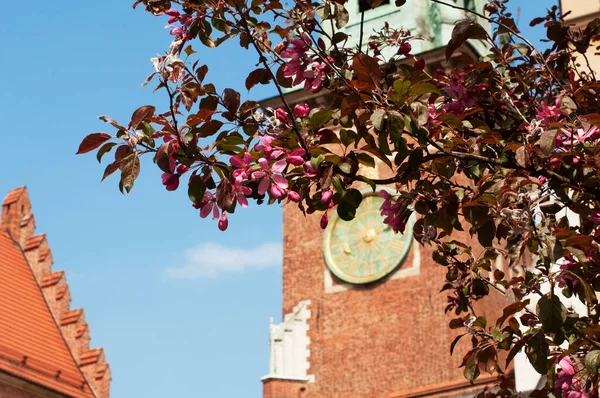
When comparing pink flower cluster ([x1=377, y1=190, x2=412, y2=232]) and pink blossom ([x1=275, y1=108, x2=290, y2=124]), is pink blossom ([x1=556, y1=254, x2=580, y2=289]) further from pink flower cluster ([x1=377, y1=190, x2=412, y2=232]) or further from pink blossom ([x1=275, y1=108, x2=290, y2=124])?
pink blossom ([x1=275, y1=108, x2=290, y2=124])

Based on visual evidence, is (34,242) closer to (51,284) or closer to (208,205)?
(51,284)

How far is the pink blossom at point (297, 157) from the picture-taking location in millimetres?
4504

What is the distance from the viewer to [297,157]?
14.8 feet

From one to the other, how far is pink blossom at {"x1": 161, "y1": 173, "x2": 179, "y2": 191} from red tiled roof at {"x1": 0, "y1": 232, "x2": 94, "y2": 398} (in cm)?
1915

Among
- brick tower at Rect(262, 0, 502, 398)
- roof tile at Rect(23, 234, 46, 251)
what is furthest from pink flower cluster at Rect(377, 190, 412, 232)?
roof tile at Rect(23, 234, 46, 251)

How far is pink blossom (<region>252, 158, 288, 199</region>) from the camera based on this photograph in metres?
4.43

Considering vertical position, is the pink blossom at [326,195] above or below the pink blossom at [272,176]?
below

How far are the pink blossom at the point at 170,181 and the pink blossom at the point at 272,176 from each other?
312mm

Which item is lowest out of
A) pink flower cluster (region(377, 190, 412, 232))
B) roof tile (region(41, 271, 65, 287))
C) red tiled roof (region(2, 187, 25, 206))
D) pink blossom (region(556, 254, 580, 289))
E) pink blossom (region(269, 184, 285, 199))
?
pink blossom (region(556, 254, 580, 289))

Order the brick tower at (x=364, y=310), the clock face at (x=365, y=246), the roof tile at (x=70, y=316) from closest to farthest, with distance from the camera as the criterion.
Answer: the brick tower at (x=364, y=310) < the clock face at (x=365, y=246) < the roof tile at (x=70, y=316)

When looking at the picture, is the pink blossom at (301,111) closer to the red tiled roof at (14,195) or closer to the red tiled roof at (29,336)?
the red tiled roof at (29,336)

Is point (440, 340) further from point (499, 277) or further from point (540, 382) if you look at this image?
point (499, 277)

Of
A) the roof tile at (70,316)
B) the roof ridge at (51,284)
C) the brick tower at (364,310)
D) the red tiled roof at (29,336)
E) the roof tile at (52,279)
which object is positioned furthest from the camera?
the roof tile at (52,279)

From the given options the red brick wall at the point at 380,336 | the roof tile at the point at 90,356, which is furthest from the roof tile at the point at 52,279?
the red brick wall at the point at 380,336
